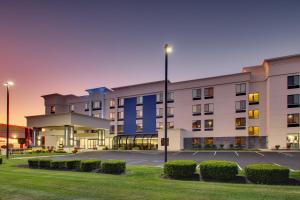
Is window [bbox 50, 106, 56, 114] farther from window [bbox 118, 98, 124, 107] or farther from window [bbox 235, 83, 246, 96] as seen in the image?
window [bbox 235, 83, 246, 96]

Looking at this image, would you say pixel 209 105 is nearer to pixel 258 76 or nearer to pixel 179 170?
pixel 258 76

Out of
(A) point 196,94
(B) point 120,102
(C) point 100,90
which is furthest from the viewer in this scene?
(C) point 100,90

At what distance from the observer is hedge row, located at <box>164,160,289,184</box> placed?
1186 centimetres

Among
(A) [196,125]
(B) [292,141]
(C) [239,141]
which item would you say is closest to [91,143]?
(A) [196,125]

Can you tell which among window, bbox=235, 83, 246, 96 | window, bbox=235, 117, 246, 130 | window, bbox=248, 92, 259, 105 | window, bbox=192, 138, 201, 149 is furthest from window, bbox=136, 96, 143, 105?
window, bbox=248, 92, 259, 105

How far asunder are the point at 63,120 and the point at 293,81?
38513mm

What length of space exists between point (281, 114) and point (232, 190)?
1529 inches

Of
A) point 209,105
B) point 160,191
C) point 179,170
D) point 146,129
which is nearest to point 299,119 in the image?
point 209,105

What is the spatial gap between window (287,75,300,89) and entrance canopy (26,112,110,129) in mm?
34811

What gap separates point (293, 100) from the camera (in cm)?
4359

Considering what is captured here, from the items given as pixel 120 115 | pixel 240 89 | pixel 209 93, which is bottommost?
pixel 120 115

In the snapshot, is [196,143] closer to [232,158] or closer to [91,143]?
[232,158]

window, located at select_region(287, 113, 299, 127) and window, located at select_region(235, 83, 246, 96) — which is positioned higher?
window, located at select_region(235, 83, 246, 96)

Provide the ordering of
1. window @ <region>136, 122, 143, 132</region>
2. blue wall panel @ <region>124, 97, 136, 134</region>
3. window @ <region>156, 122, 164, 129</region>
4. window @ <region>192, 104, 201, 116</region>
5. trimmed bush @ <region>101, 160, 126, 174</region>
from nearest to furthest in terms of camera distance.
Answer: trimmed bush @ <region>101, 160, 126, 174</region> → window @ <region>192, 104, 201, 116</region> → window @ <region>156, 122, 164, 129</region> → window @ <region>136, 122, 143, 132</region> → blue wall panel @ <region>124, 97, 136, 134</region>
